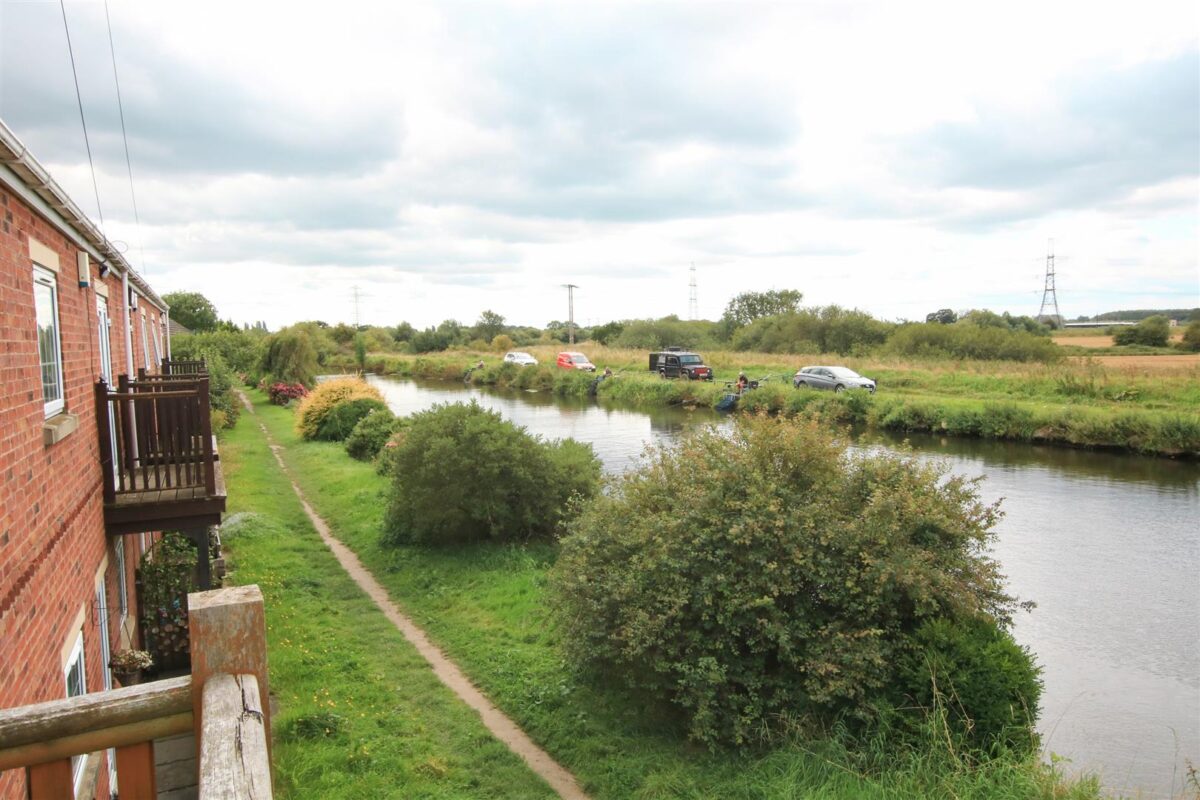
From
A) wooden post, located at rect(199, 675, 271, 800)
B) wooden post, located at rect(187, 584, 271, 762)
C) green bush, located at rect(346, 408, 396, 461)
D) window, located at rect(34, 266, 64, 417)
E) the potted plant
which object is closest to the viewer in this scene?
wooden post, located at rect(199, 675, 271, 800)

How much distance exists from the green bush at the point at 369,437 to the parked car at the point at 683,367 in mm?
25488

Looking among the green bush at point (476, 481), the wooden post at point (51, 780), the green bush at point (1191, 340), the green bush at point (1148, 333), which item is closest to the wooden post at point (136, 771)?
the wooden post at point (51, 780)

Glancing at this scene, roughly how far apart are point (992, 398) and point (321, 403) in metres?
26.9

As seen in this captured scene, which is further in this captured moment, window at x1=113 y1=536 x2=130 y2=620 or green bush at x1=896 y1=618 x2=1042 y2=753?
window at x1=113 y1=536 x2=130 y2=620

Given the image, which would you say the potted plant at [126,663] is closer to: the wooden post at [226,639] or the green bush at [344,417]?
the wooden post at [226,639]

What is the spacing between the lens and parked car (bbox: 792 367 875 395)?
121 ft

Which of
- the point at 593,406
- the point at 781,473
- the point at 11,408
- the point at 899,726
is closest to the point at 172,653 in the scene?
the point at 11,408

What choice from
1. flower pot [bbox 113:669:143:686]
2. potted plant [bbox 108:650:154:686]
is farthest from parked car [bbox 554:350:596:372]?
potted plant [bbox 108:650:154:686]

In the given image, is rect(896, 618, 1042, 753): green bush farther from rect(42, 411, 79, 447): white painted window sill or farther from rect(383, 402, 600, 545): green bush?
Answer: rect(383, 402, 600, 545): green bush

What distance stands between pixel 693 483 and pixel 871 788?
10.5 ft

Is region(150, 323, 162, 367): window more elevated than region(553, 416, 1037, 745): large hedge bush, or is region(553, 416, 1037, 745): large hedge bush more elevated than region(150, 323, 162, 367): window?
region(150, 323, 162, 367): window

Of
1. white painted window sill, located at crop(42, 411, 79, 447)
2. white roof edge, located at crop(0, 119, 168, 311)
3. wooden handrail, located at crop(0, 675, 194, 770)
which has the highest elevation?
white roof edge, located at crop(0, 119, 168, 311)

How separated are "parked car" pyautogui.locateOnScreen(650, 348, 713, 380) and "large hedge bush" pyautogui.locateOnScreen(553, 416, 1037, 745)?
3834 cm

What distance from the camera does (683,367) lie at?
156ft
